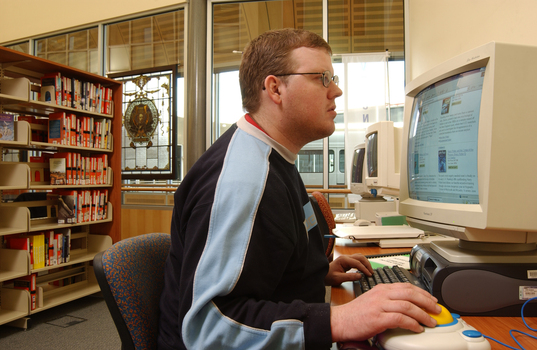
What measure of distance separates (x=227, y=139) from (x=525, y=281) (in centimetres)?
65

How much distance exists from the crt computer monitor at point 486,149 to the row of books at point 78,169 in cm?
275

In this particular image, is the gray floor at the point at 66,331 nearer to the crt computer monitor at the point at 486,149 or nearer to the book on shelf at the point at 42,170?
the book on shelf at the point at 42,170

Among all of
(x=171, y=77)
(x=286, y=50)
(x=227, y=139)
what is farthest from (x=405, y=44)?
(x=227, y=139)

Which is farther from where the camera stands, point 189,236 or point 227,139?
point 227,139

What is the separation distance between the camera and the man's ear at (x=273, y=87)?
0.90 meters

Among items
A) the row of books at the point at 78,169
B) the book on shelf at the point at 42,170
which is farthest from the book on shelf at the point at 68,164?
the book on shelf at the point at 42,170

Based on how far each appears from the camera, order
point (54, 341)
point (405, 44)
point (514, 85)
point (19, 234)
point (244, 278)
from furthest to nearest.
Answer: point (405, 44), point (19, 234), point (54, 341), point (514, 85), point (244, 278)

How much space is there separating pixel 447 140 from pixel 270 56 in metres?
0.47

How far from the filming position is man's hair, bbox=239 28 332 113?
2.99 ft

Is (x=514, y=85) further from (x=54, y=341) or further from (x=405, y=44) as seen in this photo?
(x=405, y=44)

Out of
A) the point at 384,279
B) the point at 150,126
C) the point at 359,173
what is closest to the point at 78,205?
the point at 150,126

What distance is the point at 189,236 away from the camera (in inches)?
26.2

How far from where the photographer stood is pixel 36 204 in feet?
9.25

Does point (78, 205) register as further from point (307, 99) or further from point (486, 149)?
point (486, 149)
